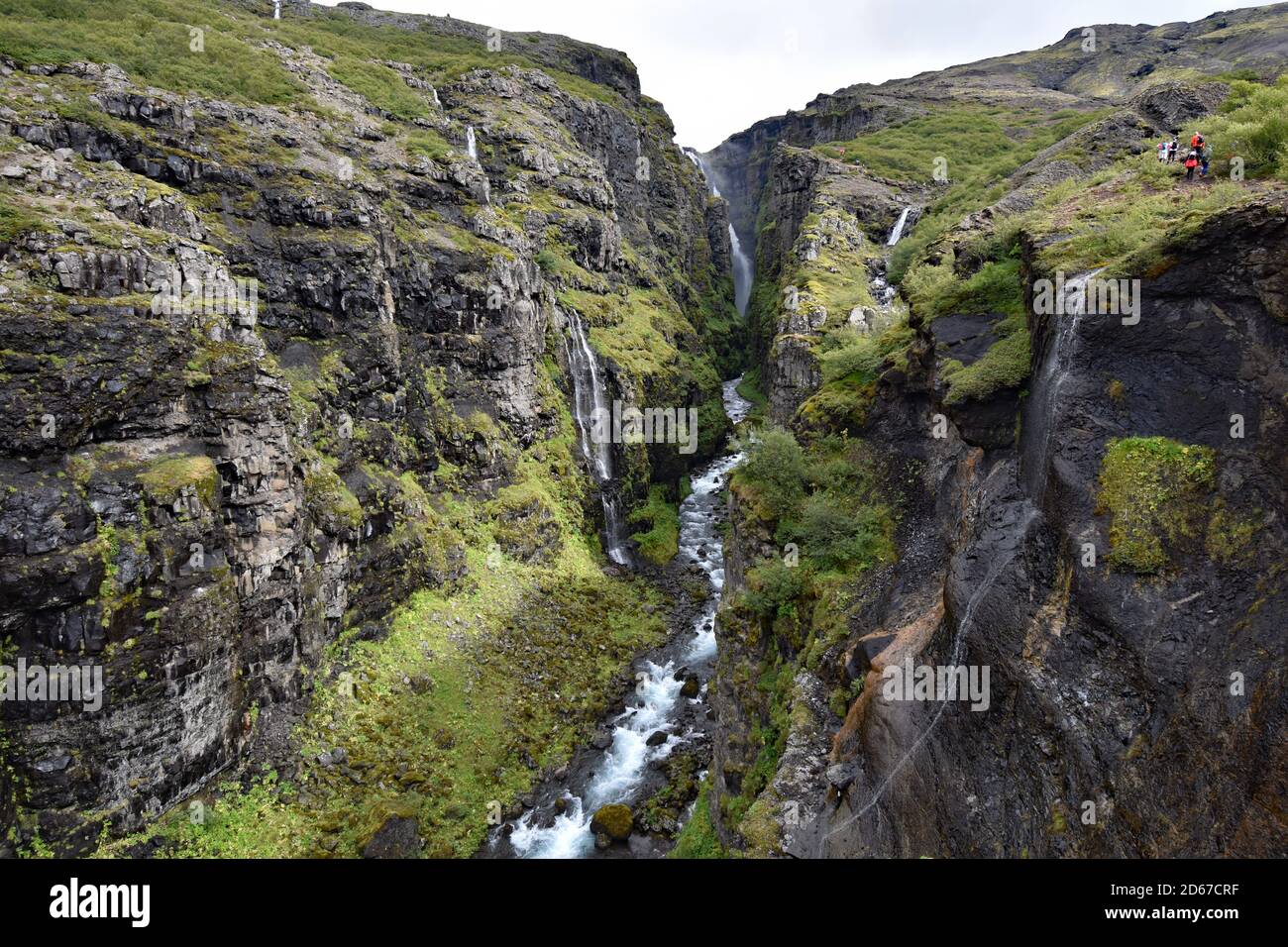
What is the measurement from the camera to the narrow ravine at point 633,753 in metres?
22.0

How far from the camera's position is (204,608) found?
19891mm

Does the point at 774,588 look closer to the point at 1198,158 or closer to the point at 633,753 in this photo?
the point at 633,753

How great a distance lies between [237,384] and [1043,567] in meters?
24.9

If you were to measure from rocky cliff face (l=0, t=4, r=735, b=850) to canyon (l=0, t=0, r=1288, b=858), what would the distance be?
0.50 feet

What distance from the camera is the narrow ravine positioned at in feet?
72.2

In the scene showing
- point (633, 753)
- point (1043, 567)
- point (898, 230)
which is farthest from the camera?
point (898, 230)

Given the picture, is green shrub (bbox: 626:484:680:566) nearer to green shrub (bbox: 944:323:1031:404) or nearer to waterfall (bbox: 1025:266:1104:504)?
green shrub (bbox: 944:323:1031:404)

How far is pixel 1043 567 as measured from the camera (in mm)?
10352

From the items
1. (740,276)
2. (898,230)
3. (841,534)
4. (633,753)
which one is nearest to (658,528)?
(633,753)

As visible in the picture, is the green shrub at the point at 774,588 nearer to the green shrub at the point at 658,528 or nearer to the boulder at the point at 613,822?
the boulder at the point at 613,822

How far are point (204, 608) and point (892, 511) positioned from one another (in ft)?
71.3

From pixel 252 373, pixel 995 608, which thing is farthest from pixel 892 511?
pixel 252 373

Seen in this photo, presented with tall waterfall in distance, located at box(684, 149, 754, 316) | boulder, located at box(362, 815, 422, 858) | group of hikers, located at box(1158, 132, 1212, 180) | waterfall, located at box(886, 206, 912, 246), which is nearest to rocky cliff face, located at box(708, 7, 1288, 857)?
group of hikers, located at box(1158, 132, 1212, 180)

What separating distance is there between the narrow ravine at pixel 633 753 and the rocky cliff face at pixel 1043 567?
262 inches
